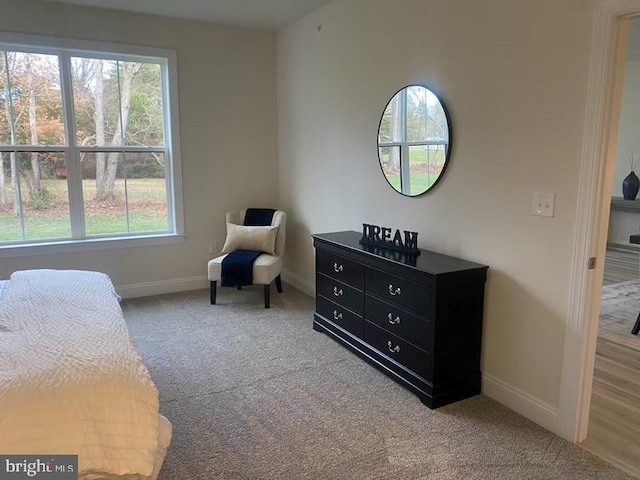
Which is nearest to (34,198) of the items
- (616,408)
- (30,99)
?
(30,99)

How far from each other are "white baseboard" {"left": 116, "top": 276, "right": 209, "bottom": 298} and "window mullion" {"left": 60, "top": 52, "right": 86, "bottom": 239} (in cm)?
66

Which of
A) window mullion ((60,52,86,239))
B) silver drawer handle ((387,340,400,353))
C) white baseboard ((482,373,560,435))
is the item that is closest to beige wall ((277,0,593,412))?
white baseboard ((482,373,560,435))

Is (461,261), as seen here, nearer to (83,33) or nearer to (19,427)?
(19,427)

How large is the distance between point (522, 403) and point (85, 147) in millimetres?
4144

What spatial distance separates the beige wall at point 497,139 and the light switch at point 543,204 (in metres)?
0.03

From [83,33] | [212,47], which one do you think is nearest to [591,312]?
[212,47]

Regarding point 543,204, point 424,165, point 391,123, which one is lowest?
point 543,204

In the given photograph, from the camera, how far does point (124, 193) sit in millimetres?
4680

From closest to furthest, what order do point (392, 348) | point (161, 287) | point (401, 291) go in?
1. point (401, 291)
2. point (392, 348)
3. point (161, 287)

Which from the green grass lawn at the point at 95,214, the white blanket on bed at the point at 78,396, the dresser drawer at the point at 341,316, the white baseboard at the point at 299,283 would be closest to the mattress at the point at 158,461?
the white blanket on bed at the point at 78,396

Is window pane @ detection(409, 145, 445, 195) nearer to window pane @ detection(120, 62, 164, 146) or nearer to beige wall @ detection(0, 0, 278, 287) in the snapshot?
beige wall @ detection(0, 0, 278, 287)

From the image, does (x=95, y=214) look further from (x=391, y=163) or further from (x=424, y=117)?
(x=424, y=117)

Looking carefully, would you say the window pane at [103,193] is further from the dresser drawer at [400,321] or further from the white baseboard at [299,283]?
the dresser drawer at [400,321]

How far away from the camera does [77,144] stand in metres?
4.40
